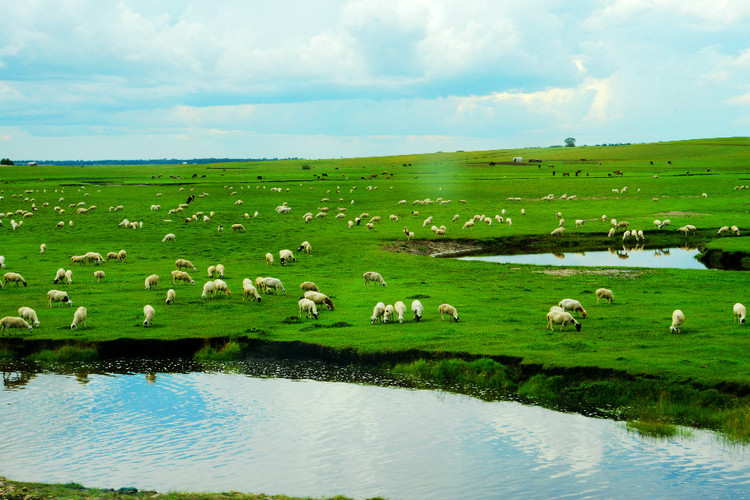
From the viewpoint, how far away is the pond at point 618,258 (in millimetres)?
45844

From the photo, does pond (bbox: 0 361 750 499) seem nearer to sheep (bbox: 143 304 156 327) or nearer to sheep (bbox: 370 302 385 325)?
sheep (bbox: 143 304 156 327)

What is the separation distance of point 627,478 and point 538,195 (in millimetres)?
76520

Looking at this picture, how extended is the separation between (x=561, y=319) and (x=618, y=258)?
1029 inches

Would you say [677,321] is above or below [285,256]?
below

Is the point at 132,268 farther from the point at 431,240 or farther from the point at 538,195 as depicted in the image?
the point at 538,195

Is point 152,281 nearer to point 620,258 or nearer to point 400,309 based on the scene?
point 400,309

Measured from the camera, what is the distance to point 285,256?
143 ft

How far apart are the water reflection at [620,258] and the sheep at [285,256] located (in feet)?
39.6

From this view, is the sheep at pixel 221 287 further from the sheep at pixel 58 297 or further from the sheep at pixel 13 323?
the sheep at pixel 13 323

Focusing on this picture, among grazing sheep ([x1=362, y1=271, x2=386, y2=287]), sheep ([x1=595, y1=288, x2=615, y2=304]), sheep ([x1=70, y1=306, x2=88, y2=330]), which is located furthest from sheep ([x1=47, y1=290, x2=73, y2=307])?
sheep ([x1=595, y1=288, x2=615, y2=304])

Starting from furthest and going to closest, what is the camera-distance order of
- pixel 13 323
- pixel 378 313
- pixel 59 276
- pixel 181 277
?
1. pixel 59 276
2. pixel 181 277
3. pixel 378 313
4. pixel 13 323

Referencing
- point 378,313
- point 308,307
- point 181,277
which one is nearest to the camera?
point 378,313

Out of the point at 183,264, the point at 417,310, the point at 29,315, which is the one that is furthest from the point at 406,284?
the point at 29,315

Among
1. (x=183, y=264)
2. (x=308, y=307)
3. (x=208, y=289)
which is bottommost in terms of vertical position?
(x=308, y=307)
